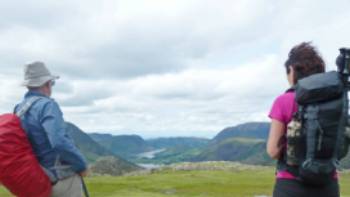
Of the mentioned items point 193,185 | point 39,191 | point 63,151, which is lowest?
point 193,185

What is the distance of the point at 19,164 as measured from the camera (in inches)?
329

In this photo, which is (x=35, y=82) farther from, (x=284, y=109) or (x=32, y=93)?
(x=284, y=109)

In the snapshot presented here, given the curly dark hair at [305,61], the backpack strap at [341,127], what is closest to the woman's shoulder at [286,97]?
the curly dark hair at [305,61]

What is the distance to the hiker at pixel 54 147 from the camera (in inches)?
333

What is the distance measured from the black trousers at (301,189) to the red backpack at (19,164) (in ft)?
13.0

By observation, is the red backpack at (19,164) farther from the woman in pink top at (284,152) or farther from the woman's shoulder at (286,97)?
the woman's shoulder at (286,97)

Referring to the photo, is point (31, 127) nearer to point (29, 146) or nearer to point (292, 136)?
point (29, 146)

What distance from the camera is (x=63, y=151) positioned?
8586mm

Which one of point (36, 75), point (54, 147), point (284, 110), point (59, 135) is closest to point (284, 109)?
point (284, 110)

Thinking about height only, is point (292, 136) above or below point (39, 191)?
above

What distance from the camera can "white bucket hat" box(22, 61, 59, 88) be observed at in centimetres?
913

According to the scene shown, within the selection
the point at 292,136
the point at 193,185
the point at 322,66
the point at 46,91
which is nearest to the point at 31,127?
the point at 46,91

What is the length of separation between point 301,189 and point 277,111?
1.19 metres

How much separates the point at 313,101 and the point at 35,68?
16.7 feet
